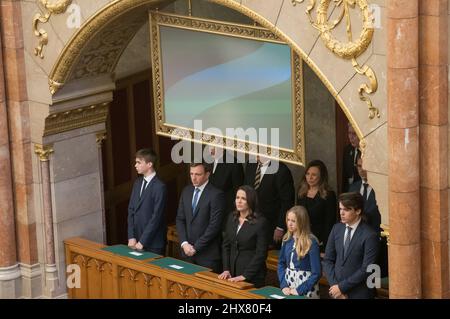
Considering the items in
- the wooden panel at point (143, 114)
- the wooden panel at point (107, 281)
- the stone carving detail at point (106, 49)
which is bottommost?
the wooden panel at point (107, 281)

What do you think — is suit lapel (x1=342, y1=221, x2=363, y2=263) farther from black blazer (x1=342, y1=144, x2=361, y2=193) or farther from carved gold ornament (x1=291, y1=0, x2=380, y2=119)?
black blazer (x1=342, y1=144, x2=361, y2=193)

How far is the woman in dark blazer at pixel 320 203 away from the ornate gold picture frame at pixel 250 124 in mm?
1028

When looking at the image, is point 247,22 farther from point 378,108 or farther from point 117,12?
point 378,108

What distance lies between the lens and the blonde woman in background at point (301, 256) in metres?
14.0

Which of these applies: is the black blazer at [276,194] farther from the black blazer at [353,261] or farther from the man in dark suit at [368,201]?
the black blazer at [353,261]

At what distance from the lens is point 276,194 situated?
16.2m

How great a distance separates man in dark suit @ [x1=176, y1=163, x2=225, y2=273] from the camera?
598 inches

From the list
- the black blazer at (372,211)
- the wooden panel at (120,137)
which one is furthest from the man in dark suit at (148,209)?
the black blazer at (372,211)

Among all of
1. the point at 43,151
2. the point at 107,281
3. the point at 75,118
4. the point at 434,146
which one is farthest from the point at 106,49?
the point at 434,146

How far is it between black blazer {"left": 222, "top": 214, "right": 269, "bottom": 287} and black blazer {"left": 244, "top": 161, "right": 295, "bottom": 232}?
1.23 metres

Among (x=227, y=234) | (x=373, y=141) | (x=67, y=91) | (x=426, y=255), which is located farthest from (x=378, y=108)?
(x=67, y=91)

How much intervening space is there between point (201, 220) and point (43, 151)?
2060mm

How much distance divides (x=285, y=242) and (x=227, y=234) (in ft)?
2.69

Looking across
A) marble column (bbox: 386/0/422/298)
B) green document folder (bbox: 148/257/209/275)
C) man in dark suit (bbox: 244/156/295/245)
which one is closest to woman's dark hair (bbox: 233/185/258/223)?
green document folder (bbox: 148/257/209/275)
